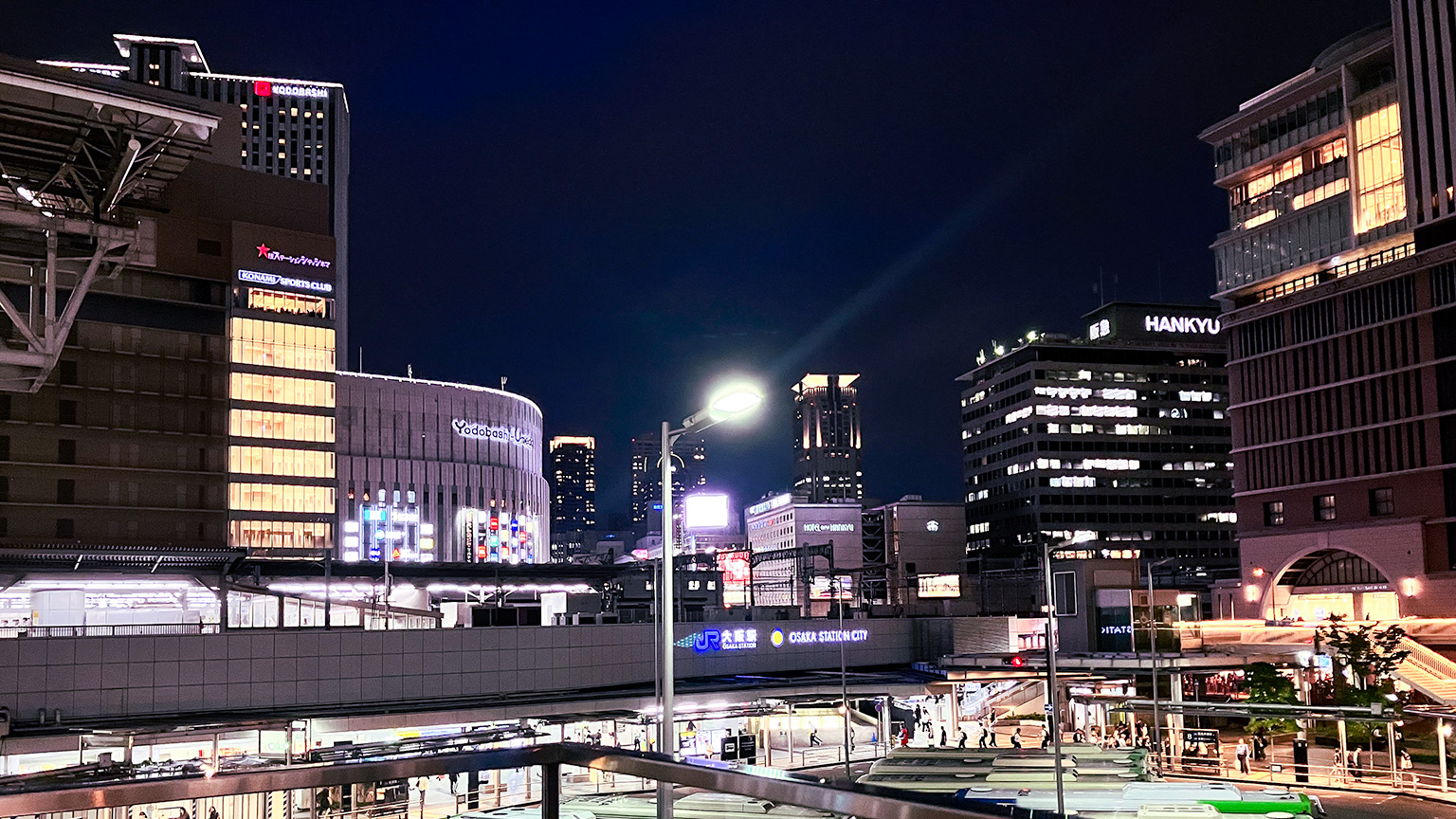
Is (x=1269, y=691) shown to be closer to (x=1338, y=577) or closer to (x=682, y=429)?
(x=1338, y=577)

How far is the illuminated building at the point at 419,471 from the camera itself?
550ft

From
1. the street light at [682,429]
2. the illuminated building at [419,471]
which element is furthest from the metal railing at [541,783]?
the illuminated building at [419,471]

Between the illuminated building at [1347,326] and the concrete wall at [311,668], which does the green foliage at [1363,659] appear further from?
the concrete wall at [311,668]

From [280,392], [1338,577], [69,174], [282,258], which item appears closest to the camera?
[69,174]

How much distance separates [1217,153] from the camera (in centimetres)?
12194

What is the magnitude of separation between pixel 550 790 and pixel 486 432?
181 meters

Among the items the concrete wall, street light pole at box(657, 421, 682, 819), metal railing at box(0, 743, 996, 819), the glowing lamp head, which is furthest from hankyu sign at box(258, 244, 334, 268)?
metal railing at box(0, 743, 996, 819)

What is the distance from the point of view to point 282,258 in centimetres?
11094

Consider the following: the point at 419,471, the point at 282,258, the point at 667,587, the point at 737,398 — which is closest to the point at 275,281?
the point at 282,258

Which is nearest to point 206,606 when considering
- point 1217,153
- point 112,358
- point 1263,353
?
point 112,358

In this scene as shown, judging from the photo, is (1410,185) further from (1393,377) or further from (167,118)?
(167,118)

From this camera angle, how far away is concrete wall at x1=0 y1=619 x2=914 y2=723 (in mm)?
47531

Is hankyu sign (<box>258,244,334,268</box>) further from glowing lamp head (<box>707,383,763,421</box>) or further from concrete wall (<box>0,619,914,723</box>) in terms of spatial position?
glowing lamp head (<box>707,383,763,421</box>)

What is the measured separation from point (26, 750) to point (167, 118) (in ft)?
90.4
